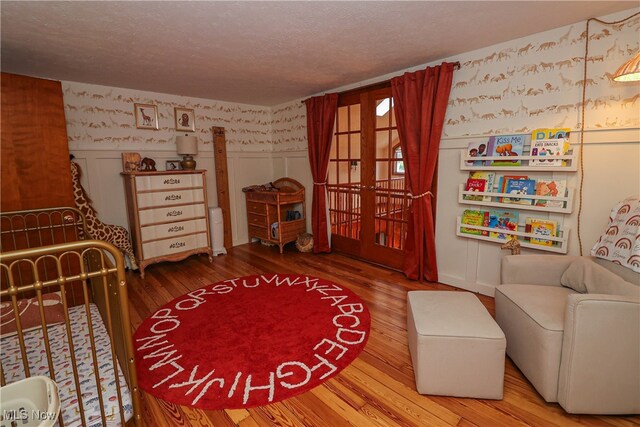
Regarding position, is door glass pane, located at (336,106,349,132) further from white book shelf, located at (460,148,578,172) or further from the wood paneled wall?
the wood paneled wall

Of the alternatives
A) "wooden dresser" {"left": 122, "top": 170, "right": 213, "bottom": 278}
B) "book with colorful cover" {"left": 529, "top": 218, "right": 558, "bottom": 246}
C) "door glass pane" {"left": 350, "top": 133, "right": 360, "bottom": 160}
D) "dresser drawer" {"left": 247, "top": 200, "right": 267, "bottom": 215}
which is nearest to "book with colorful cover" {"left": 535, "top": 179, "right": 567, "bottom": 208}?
"book with colorful cover" {"left": 529, "top": 218, "right": 558, "bottom": 246}

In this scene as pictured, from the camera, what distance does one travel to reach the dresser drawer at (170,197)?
3.55 m

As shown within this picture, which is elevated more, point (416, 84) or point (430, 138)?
point (416, 84)

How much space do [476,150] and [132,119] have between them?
155 inches

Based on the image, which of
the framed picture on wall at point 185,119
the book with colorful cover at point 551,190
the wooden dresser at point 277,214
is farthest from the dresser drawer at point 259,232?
the book with colorful cover at point 551,190

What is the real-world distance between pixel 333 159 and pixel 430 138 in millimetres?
1511

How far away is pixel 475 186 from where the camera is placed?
9.31 ft

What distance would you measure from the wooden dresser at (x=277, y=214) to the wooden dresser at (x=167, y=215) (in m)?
0.82

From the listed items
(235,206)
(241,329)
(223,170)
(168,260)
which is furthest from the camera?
(235,206)

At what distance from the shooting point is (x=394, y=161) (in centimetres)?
347

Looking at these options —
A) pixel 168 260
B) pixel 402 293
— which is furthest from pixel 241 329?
pixel 168 260

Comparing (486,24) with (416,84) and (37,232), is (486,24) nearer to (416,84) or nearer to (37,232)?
(416,84)

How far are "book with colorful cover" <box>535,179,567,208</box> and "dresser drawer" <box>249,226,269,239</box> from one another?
3.29 metres

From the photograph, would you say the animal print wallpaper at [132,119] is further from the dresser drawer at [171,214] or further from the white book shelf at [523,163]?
A: the white book shelf at [523,163]
